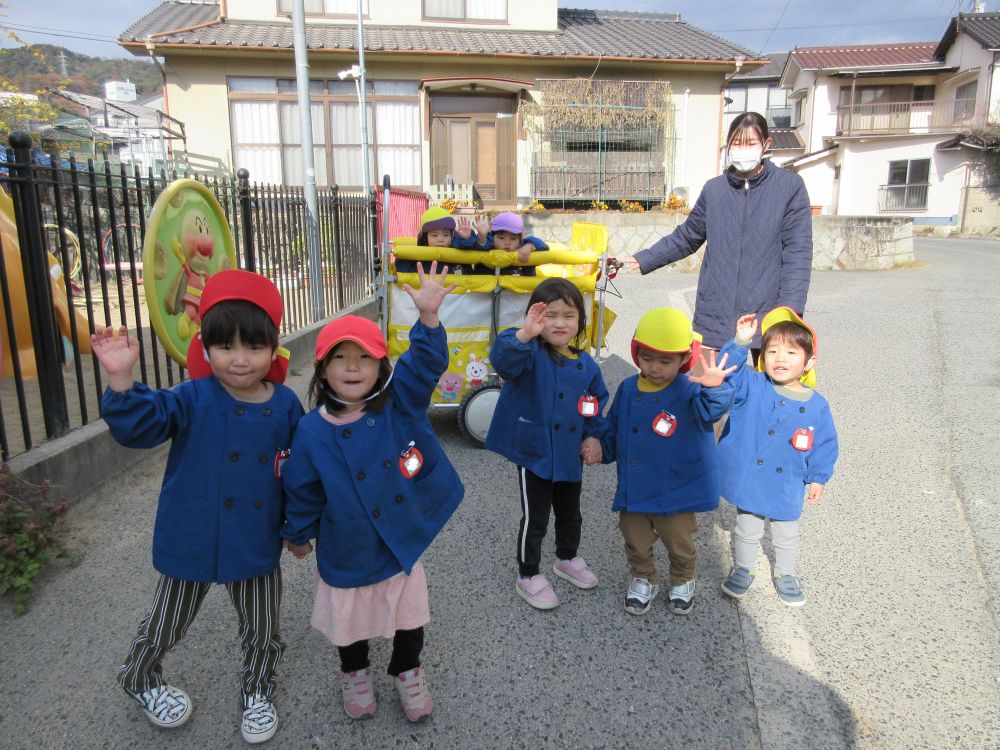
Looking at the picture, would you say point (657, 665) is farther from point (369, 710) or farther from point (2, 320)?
point (2, 320)

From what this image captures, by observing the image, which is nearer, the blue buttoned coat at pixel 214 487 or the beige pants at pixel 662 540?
the blue buttoned coat at pixel 214 487

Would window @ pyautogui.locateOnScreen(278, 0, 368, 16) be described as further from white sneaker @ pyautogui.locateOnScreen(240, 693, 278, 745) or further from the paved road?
white sneaker @ pyautogui.locateOnScreen(240, 693, 278, 745)

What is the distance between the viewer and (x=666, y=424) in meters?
2.64

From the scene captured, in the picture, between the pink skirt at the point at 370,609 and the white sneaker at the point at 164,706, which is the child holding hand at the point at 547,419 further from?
the white sneaker at the point at 164,706

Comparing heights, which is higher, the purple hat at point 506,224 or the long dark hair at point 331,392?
the purple hat at point 506,224

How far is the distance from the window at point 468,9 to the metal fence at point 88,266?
9078 millimetres

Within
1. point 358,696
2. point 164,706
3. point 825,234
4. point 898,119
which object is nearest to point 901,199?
point 898,119

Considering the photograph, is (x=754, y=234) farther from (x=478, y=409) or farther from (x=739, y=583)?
(x=478, y=409)

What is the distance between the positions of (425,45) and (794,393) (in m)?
14.5

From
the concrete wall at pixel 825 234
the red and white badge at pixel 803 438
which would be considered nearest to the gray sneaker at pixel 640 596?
the red and white badge at pixel 803 438

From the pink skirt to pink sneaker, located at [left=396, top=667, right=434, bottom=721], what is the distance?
170 mm

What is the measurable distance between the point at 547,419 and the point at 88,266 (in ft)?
10.5

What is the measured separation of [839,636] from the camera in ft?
8.42

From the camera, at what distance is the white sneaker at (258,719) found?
204 cm
